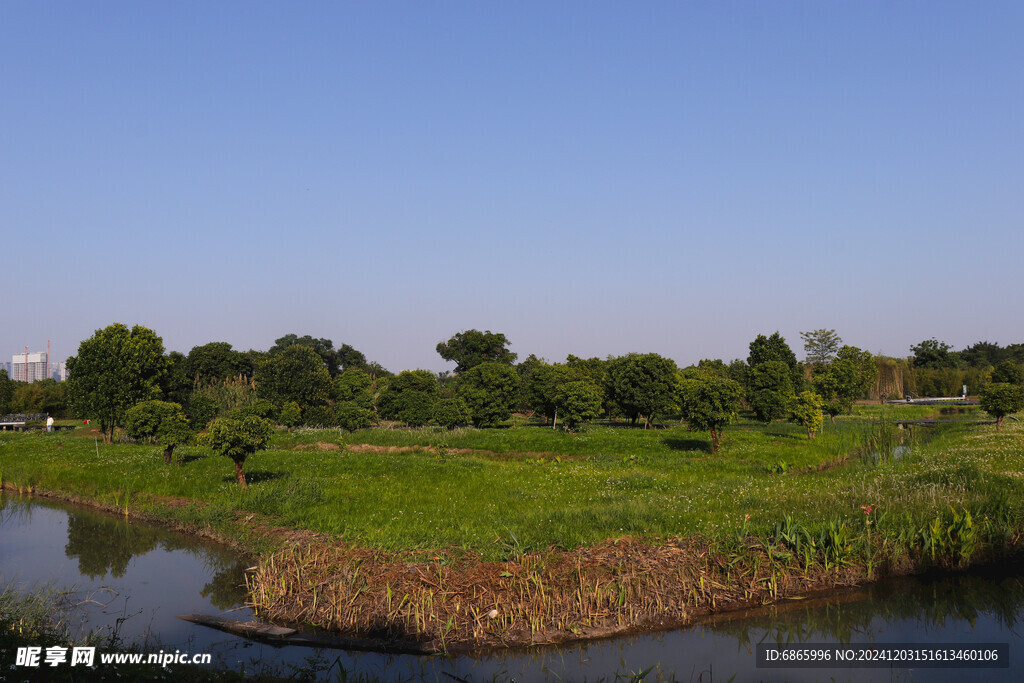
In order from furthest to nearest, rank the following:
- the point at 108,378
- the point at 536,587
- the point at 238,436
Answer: the point at 108,378
the point at 238,436
the point at 536,587

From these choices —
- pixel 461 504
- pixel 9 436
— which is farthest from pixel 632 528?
pixel 9 436

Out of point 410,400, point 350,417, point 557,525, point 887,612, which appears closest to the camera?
point 887,612

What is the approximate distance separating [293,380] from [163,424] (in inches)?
1372

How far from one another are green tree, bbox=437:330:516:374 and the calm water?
77.9 meters

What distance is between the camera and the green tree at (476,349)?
95.6 meters

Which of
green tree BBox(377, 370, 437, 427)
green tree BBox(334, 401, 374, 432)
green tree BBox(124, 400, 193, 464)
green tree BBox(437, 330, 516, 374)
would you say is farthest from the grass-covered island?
green tree BBox(437, 330, 516, 374)

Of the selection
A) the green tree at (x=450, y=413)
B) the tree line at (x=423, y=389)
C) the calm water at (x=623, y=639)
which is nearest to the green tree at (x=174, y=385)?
the tree line at (x=423, y=389)

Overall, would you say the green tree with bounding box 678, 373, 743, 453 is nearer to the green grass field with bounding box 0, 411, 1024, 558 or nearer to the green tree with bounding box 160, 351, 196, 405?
the green grass field with bounding box 0, 411, 1024, 558

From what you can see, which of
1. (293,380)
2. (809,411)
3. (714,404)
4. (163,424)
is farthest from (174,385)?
(809,411)

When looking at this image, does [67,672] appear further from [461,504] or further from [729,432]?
[729,432]

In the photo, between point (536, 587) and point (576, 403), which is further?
point (576, 403)

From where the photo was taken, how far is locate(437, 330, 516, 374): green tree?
9562 centimetres

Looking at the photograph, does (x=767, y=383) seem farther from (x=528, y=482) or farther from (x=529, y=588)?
(x=529, y=588)

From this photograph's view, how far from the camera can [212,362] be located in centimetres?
8200
